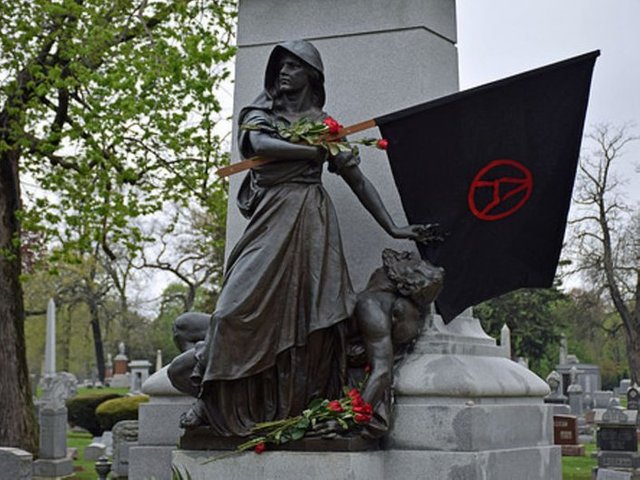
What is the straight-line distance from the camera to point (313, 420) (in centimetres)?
649

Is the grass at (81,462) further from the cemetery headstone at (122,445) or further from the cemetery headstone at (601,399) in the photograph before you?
the cemetery headstone at (601,399)

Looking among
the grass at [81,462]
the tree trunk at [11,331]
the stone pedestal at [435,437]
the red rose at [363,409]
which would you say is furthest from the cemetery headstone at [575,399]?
the red rose at [363,409]

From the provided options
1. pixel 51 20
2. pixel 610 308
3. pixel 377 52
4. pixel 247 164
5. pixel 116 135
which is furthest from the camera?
pixel 610 308

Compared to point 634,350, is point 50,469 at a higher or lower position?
lower

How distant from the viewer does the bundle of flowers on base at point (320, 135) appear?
6715 mm

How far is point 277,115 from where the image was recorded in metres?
6.96

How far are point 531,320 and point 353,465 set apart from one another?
4333cm

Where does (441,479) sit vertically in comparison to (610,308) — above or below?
below

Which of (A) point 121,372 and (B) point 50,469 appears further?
(A) point 121,372

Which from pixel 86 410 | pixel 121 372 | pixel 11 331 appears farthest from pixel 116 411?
pixel 121 372

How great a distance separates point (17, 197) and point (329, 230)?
14.0 meters

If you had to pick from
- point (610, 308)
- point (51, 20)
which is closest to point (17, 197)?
point (51, 20)

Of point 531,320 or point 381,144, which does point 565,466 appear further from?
point 531,320

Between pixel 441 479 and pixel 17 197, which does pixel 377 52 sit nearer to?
pixel 441 479
